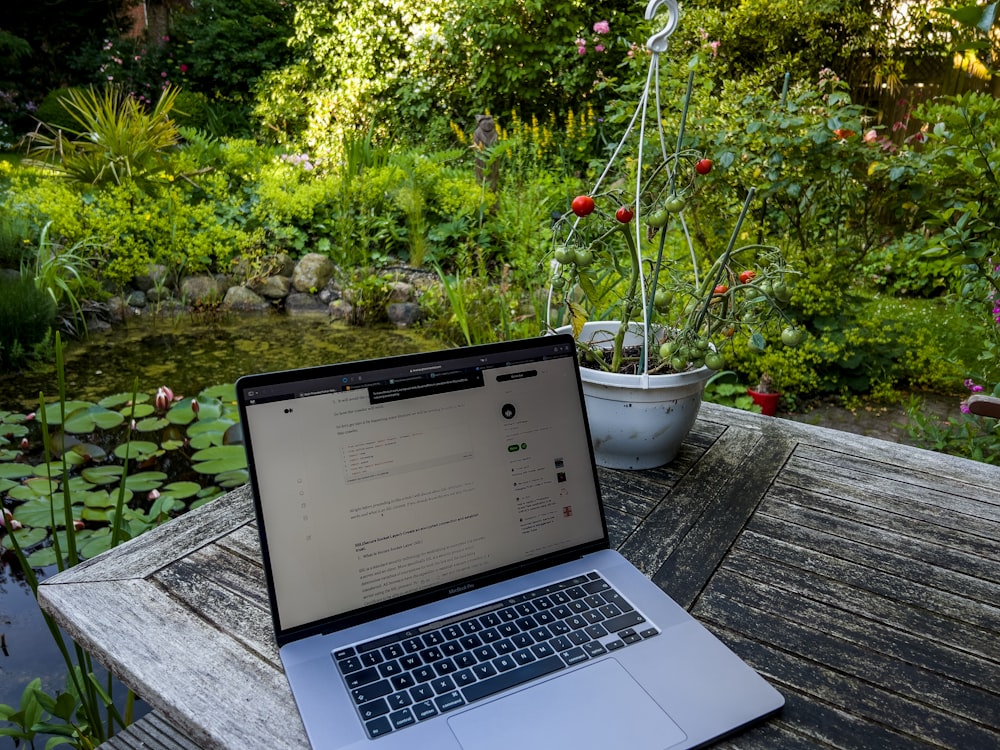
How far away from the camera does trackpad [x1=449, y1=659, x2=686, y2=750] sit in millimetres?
648

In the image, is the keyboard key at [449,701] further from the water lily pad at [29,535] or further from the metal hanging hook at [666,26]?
the water lily pad at [29,535]

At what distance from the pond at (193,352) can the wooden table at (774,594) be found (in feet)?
7.51

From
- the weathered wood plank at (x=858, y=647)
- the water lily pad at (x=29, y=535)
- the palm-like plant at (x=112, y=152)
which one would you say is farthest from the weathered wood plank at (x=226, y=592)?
the palm-like plant at (x=112, y=152)

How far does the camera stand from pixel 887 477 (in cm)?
120

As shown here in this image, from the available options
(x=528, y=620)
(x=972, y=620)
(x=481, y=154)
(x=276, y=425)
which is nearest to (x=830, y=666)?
(x=972, y=620)

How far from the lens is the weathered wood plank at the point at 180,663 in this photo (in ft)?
2.17

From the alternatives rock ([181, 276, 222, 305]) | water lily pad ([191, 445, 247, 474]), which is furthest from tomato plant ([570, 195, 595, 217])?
rock ([181, 276, 222, 305])

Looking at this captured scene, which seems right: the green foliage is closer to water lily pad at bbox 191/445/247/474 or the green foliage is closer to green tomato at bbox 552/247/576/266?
water lily pad at bbox 191/445/247/474

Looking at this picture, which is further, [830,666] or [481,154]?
[481,154]

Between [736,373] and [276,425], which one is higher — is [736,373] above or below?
below

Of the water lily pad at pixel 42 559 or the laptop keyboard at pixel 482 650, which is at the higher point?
the laptop keyboard at pixel 482 650

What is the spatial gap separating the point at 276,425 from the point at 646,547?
52 centimetres

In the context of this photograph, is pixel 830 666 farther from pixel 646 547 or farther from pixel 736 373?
pixel 736 373

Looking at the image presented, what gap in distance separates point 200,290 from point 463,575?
430 cm
